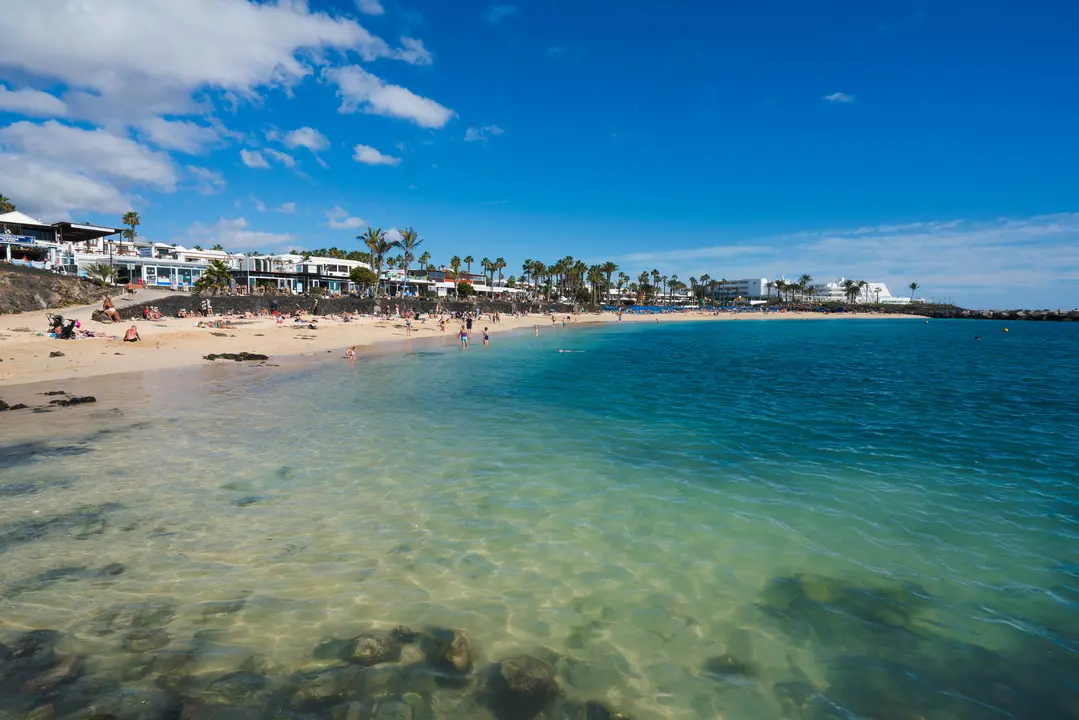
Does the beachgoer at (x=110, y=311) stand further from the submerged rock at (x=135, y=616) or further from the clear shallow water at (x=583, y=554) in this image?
the submerged rock at (x=135, y=616)

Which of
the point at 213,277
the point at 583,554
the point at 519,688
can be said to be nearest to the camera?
the point at 519,688

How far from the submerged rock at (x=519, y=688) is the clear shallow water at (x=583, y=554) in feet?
0.54

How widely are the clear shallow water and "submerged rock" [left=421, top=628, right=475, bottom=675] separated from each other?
17 centimetres

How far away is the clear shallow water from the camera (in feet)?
17.5

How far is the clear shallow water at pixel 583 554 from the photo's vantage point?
5344mm

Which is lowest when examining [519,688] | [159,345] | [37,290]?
[519,688]

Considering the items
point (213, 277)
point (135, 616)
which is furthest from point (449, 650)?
point (213, 277)

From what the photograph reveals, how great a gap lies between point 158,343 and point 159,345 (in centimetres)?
68

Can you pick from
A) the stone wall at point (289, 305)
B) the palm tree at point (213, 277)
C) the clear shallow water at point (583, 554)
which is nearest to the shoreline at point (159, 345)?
the stone wall at point (289, 305)

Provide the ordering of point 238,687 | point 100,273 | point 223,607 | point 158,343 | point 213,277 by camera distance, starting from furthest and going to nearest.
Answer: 1. point 213,277
2. point 100,273
3. point 158,343
4. point 223,607
5. point 238,687

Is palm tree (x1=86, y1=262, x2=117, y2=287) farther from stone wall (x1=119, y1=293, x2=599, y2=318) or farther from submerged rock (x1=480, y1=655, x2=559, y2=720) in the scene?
submerged rock (x1=480, y1=655, x2=559, y2=720)

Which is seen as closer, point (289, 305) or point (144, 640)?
point (144, 640)

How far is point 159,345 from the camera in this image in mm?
32125

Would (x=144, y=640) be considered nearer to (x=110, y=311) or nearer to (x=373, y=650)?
(x=373, y=650)
